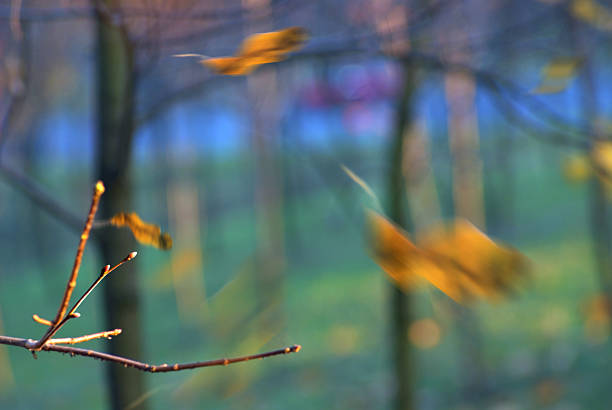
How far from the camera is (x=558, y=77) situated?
43.3 inches

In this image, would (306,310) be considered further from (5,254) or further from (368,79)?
(5,254)

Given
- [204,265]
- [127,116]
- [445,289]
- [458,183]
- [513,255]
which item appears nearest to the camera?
[445,289]

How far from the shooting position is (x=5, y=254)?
33.6ft

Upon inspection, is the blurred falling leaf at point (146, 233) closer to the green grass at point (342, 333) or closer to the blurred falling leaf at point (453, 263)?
the blurred falling leaf at point (453, 263)

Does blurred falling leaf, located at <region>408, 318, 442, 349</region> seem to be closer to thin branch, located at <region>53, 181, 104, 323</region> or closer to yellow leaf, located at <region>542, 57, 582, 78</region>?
yellow leaf, located at <region>542, 57, 582, 78</region>

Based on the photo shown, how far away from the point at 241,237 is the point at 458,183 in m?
6.03

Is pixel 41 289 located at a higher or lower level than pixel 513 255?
lower

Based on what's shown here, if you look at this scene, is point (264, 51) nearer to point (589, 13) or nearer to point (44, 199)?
point (44, 199)

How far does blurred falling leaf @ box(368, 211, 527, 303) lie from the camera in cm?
78

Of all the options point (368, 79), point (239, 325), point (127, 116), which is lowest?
point (239, 325)

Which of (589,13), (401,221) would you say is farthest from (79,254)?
(589,13)

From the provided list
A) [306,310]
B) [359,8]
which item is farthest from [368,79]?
[306,310]

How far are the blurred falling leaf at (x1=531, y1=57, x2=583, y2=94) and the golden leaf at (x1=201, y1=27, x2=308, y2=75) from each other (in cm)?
56

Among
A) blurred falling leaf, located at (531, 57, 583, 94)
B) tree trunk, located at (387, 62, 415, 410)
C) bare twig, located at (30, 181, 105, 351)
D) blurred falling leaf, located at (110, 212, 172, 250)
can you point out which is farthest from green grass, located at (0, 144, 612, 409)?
bare twig, located at (30, 181, 105, 351)
